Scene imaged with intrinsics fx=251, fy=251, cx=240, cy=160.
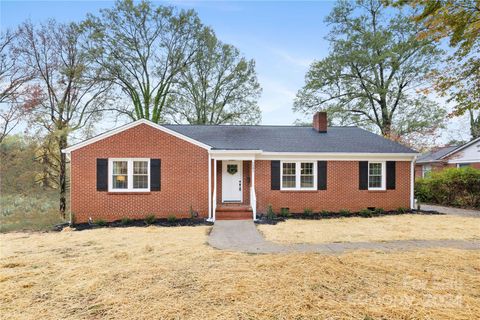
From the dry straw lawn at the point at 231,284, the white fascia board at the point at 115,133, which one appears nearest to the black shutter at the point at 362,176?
the dry straw lawn at the point at 231,284

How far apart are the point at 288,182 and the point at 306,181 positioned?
89 centimetres

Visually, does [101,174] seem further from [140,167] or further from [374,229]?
[374,229]

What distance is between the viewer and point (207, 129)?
1424cm

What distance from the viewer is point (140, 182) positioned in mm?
10820

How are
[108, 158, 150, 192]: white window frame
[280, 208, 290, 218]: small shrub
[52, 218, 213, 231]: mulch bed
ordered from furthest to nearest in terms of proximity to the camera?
1. [280, 208, 290, 218]: small shrub
2. [108, 158, 150, 192]: white window frame
3. [52, 218, 213, 231]: mulch bed

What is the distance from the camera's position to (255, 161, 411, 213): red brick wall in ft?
38.3

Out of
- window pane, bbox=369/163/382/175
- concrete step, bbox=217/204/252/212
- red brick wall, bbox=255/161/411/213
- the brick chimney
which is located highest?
the brick chimney

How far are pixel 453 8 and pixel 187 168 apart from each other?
9707 millimetres

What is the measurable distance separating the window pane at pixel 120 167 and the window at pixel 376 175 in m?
11.3

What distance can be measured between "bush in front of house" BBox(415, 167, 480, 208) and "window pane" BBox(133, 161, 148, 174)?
16.9 m

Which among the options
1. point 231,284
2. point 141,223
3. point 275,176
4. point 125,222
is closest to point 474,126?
point 275,176

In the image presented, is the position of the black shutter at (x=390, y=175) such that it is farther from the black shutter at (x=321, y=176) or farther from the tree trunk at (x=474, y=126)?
the tree trunk at (x=474, y=126)

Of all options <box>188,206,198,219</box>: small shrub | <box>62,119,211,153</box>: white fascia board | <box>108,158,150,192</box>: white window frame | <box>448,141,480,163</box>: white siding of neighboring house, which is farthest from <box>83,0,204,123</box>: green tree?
<box>448,141,480,163</box>: white siding of neighboring house

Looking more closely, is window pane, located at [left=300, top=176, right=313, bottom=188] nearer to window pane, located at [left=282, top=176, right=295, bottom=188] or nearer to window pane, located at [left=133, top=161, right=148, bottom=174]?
window pane, located at [left=282, top=176, right=295, bottom=188]
